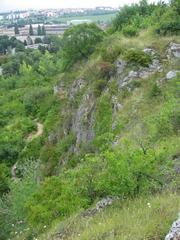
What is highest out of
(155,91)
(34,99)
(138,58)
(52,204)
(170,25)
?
(170,25)

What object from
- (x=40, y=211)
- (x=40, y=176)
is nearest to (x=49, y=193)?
(x=40, y=211)

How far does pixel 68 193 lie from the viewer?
1592 centimetres

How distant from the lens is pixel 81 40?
139ft

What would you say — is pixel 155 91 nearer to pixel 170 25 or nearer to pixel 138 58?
pixel 138 58

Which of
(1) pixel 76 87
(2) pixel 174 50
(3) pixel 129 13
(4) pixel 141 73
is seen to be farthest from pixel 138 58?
(3) pixel 129 13

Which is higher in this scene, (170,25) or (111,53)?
(170,25)

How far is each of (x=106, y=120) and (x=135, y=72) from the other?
3.65 meters

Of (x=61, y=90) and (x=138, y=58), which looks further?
(x=61, y=90)

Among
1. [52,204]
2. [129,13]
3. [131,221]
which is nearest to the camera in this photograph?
[131,221]

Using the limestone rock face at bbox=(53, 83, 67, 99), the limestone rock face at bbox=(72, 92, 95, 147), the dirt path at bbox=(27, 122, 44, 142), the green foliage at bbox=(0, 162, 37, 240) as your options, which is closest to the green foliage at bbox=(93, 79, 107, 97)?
the limestone rock face at bbox=(72, 92, 95, 147)

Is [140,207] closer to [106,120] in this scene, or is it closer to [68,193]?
[68,193]

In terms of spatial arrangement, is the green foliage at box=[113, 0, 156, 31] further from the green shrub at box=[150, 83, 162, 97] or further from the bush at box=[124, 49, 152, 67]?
the green shrub at box=[150, 83, 162, 97]

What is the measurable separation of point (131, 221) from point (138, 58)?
20.6 meters

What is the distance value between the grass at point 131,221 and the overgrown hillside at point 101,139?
3 cm
